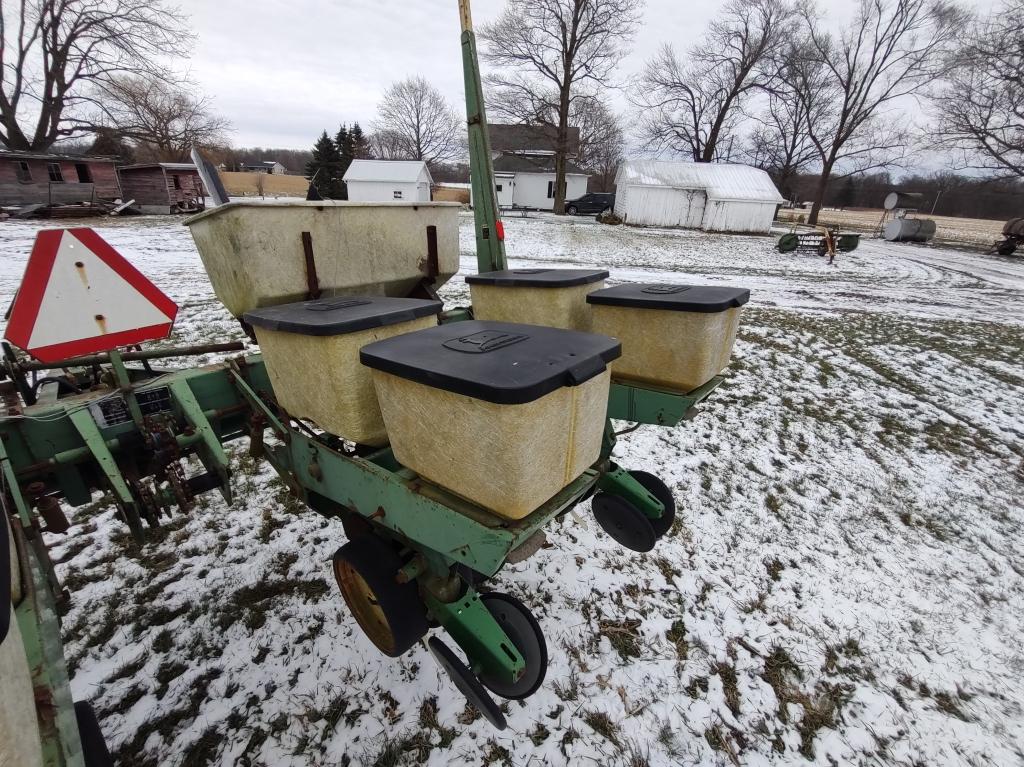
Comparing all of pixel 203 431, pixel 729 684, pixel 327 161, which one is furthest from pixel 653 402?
pixel 327 161

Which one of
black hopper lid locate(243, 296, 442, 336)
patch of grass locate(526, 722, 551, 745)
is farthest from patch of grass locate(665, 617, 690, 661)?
black hopper lid locate(243, 296, 442, 336)

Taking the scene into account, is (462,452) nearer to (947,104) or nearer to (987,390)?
(987,390)

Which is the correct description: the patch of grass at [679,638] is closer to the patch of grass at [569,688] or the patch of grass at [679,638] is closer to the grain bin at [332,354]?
the patch of grass at [569,688]

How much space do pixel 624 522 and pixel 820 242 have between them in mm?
20223

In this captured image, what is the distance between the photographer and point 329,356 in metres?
1.59

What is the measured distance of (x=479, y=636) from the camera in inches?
67.1

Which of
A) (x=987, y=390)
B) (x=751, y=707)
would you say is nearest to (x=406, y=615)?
(x=751, y=707)

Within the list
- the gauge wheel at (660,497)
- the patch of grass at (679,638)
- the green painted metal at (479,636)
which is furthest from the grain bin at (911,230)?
the green painted metal at (479,636)

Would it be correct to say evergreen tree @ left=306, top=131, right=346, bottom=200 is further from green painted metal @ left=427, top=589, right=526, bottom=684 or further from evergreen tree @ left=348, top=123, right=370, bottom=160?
green painted metal @ left=427, top=589, right=526, bottom=684

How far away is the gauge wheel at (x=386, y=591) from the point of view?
180 cm

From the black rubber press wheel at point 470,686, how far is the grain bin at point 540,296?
1504 mm

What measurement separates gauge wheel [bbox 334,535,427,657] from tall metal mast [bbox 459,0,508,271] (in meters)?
1.84

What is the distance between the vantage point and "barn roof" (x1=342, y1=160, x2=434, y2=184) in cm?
3192

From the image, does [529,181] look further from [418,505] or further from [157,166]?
[418,505]
